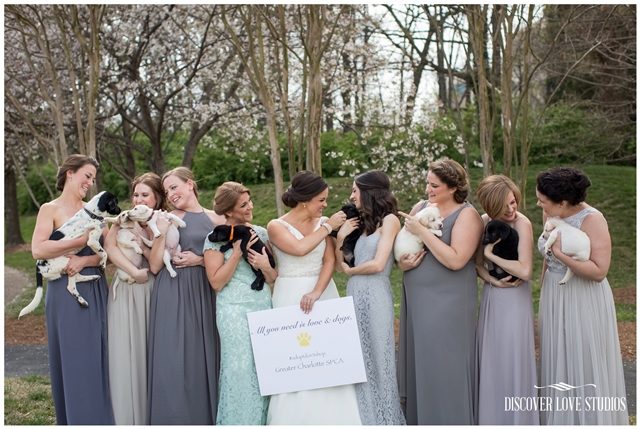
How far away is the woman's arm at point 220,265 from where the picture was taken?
5.42 m

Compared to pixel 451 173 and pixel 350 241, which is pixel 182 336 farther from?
pixel 451 173

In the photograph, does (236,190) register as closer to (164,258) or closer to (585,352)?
(164,258)

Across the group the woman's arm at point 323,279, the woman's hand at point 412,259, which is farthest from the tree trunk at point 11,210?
the woman's hand at point 412,259

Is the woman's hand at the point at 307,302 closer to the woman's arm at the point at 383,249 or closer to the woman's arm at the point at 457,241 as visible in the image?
the woman's arm at the point at 383,249

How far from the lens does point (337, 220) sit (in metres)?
5.52

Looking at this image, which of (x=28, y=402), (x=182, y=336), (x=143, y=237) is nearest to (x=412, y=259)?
(x=182, y=336)

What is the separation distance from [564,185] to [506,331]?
1111mm

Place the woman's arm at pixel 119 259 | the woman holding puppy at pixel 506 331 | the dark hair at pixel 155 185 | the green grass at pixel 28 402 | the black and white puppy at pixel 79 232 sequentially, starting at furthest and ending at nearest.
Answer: the green grass at pixel 28 402 < the dark hair at pixel 155 185 < the woman's arm at pixel 119 259 < the black and white puppy at pixel 79 232 < the woman holding puppy at pixel 506 331

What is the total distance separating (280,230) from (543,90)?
2665 centimetres

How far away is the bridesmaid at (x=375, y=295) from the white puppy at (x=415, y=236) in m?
0.07

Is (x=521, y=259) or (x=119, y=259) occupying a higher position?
(x=119, y=259)

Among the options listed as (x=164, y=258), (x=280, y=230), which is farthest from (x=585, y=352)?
(x=164, y=258)

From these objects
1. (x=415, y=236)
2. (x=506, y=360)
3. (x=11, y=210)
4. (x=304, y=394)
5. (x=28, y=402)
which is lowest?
(x=11, y=210)

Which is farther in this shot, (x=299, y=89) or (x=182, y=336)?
(x=299, y=89)
